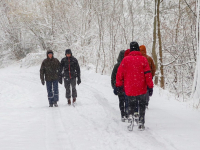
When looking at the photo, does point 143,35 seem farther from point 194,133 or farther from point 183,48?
point 194,133

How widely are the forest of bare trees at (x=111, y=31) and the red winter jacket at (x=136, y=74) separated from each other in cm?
868

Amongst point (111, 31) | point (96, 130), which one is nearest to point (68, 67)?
point (96, 130)

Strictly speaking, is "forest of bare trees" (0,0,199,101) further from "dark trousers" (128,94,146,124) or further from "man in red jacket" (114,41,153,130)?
"man in red jacket" (114,41,153,130)

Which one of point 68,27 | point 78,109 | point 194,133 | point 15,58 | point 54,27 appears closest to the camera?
point 194,133

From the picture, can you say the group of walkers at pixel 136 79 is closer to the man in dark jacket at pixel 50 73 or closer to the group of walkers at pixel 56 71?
the group of walkers at pixel 56 71

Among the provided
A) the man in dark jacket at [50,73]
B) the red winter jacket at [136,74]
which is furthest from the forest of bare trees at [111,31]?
the red winter jacket at [136,74]

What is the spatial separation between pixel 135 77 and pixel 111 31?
694 inches

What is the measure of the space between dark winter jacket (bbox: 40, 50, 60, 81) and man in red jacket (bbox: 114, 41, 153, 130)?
144 inches

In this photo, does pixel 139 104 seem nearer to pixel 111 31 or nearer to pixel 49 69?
pixel 49 69

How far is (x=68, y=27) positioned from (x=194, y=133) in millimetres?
19428

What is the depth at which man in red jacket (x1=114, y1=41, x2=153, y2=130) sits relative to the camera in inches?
185

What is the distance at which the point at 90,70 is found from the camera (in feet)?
66.8

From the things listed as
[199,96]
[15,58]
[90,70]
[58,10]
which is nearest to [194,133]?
[199,96]

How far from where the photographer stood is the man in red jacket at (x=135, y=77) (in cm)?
469
